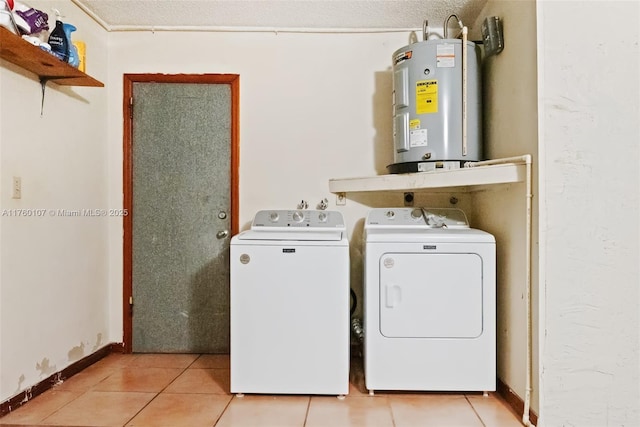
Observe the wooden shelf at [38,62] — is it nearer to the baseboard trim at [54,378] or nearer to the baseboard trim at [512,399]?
the baseboard trim at [54,378]

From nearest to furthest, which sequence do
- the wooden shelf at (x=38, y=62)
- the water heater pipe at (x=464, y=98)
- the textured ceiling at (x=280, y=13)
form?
the wooden shelf at (x=38, y=62) → the water heater pipe at (x=464, y=98) → the textured ceiling at (x=280, y=13)

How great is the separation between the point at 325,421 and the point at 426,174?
1.36 meters

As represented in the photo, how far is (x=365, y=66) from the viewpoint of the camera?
10.3 ft

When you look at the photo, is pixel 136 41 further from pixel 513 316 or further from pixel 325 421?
pixel 513 316

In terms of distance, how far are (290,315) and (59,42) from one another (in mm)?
1796

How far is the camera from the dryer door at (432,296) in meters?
2.37

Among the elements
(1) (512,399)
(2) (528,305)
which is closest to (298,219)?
(2) (528,305)

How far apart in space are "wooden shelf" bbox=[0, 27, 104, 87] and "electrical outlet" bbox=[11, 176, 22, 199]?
1.81ft

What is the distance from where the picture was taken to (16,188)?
2.22 metres

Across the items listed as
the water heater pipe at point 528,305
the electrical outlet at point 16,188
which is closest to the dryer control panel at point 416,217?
the water heater pipe at point 528,305

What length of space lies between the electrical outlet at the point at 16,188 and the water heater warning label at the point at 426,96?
210 centimetres

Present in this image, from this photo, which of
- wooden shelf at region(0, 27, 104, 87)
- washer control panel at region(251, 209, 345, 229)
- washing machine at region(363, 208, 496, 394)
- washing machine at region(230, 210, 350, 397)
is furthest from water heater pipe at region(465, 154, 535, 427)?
wooden shelf at region(0, 27, 104, 87)

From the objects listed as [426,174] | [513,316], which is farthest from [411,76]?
[513,316]

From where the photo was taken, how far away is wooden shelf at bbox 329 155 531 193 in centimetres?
212
